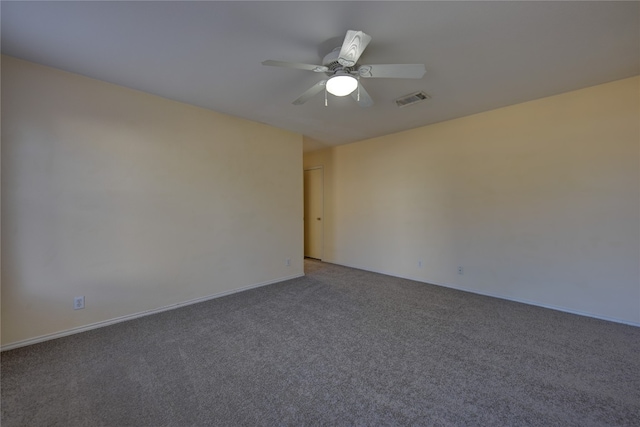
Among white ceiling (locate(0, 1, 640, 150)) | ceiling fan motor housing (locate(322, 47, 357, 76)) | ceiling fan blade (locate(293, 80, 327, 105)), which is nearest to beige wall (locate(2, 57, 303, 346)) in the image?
white ceiling (locate(0, 1, 640, 150))

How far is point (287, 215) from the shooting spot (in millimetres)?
4258

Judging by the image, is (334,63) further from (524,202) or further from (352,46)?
(524,202)

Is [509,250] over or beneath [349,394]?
over

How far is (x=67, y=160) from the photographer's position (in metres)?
2.39

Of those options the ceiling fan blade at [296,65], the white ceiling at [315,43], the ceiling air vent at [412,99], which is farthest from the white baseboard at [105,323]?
the ceiling air vent at [412,99]

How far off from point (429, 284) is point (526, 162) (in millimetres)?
2106

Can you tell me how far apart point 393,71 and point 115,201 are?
2.95 metres

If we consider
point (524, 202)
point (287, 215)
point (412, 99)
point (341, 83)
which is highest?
point (412, 99)

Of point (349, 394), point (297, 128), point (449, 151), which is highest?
point (297, 128)

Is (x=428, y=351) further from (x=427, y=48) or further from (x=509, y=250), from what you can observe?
(x=427, y=48)

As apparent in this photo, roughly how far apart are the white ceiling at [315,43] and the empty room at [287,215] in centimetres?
2


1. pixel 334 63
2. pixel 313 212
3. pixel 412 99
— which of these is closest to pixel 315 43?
pixel 334 63

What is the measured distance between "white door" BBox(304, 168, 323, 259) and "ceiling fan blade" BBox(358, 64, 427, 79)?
12.0 feet

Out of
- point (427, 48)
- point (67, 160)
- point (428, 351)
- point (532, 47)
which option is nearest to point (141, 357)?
point (67, 160)
